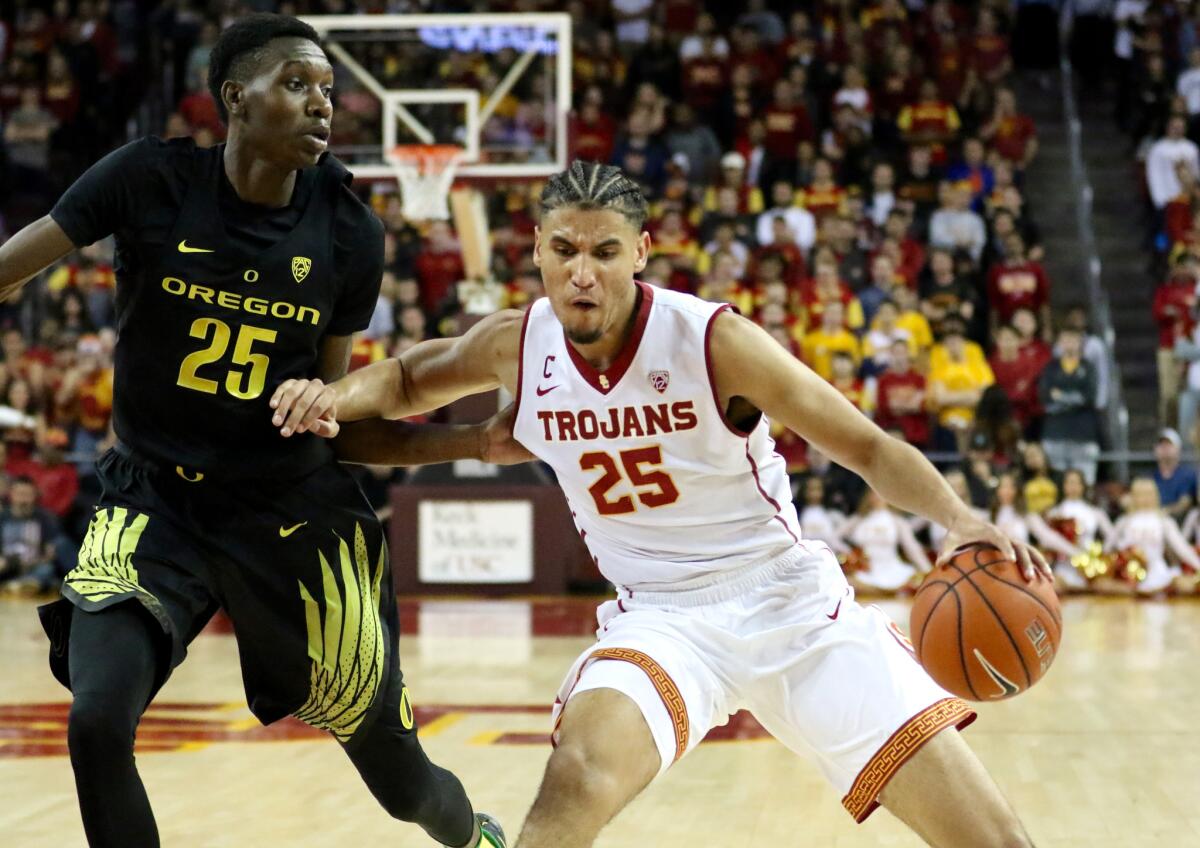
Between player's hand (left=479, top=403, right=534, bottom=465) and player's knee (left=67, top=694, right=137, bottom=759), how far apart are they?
1204 millimetres

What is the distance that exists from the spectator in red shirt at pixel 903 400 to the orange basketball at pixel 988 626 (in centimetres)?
1038

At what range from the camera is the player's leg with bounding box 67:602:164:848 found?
3490mm

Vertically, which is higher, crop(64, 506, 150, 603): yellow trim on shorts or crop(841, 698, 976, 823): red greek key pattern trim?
crop(64, 506, 150, 603): yellow trim on shorts

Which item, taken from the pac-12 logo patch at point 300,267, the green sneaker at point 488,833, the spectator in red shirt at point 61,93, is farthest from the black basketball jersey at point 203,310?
the spectator in red shirt at point 61,93

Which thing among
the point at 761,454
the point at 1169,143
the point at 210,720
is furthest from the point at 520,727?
the point at 1169,143

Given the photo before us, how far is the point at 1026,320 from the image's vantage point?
48.4ft

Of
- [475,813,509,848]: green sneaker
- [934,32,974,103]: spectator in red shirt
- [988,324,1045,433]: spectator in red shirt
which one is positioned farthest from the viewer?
[934,32,974,103]: spectator in red shirt

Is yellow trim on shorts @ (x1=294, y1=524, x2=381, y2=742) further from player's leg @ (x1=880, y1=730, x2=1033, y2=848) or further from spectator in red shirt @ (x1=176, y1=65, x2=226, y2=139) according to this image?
spectator in red shirt @ (x1=176, y1=65, x2=226, y2=139)

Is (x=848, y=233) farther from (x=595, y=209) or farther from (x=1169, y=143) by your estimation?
(x=595, y=209)

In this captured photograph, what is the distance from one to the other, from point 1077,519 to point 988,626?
409 inches

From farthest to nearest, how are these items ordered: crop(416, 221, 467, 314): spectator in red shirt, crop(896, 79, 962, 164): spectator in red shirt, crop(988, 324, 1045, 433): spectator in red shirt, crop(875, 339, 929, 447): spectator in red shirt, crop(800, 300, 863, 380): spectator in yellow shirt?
crop(896, 79, 962, 164): spectator in red shirt < crop(416, 221, 467, 314): spectator in red shirt < crop(800, 300, 863, 380): spectator in yellow shirt < crop(988, 324, 1045, 433): spectator in red shirt < crop(875, 339, 929, 447): spectator in red shirt

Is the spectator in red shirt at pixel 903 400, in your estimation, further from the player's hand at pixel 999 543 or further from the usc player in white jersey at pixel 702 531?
the player's hand at pixel 999 543

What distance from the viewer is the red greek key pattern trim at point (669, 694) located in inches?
147

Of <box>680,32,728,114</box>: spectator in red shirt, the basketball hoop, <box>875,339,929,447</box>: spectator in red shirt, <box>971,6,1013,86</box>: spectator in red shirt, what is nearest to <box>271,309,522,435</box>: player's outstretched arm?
the basketball hoop
